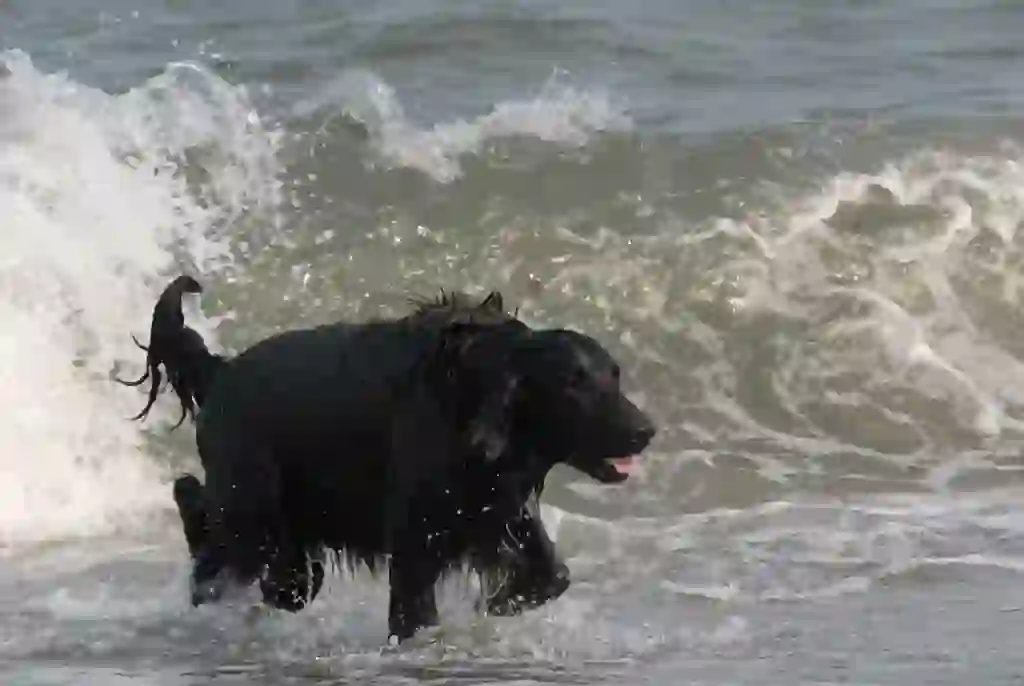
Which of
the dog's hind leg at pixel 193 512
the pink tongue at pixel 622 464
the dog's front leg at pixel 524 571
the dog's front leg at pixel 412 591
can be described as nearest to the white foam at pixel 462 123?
the dog's hind leg at pixel 193 512

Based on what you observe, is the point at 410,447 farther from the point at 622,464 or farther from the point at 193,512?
the point at 193,512

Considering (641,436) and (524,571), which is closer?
(641,436)

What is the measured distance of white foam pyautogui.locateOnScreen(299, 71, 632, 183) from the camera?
11008 mm

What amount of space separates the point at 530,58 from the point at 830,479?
5.01 metres

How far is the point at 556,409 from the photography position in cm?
535

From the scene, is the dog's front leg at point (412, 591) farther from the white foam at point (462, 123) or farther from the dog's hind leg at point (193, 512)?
the white foam at point (462, 123)

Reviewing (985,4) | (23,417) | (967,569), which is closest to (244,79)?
(23,417)

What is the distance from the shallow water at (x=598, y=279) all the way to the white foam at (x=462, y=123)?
0.03 m

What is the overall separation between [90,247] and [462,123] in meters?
2.48

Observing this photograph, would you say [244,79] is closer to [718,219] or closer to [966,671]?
[718,219]

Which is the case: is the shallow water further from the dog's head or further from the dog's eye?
the dog's eye

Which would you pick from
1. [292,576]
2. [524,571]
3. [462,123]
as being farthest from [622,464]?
[462,123]

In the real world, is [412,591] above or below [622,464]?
below

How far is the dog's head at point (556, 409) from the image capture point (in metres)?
5.30
